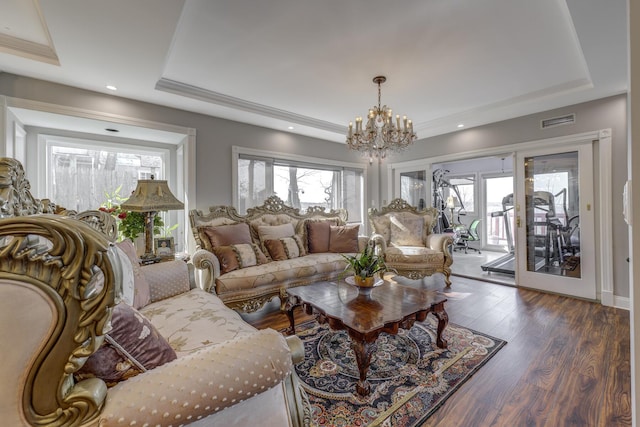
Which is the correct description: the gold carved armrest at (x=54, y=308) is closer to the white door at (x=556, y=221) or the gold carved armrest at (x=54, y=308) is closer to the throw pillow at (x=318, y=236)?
the throw pillow at (x=318, y=236)

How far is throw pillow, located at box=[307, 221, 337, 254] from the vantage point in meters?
3.88

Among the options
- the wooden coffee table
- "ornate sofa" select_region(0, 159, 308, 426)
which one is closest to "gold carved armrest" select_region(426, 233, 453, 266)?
the wooden coffee table

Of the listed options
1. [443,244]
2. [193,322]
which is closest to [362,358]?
[193,322]

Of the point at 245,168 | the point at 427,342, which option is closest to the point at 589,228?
the point at 427,342

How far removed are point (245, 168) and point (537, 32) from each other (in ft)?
11.8

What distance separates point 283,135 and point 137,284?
10.9 feet

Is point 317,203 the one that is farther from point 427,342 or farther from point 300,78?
point 427,342

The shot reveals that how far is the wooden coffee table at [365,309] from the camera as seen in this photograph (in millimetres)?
1692

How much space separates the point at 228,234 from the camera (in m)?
3.15

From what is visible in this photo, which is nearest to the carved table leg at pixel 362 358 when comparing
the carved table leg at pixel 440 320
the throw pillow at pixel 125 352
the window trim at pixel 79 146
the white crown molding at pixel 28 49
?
the carved table leg at pixel 440 320

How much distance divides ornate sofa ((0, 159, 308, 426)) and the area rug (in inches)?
28.4

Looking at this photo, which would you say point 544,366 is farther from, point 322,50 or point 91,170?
point 91,170

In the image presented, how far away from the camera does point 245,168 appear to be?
13.5ft

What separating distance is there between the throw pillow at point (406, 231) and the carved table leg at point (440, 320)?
215cm
